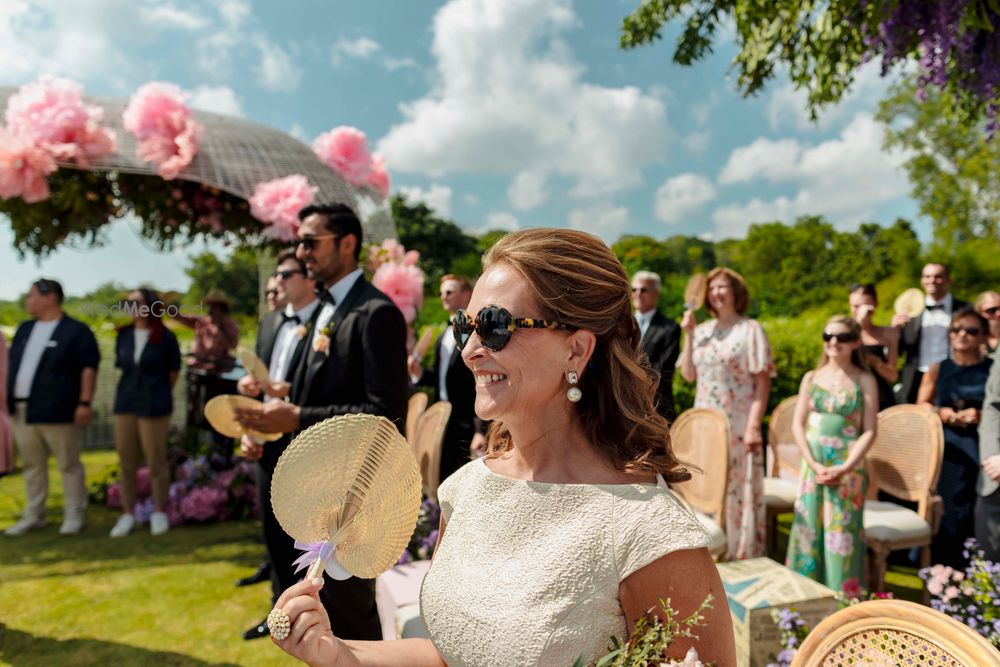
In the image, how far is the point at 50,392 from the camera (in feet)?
18.1

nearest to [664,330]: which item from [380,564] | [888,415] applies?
[888,415]

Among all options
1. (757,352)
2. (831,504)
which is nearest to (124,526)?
(757,352)

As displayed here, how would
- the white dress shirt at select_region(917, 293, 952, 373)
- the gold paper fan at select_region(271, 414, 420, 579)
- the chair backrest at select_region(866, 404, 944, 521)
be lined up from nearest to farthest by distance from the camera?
1. the gold paper fan at select_region(271, 414, 420, 579)
2. the chair backrest at select_region(866, 404, 944, 521)
3. the white dress shirt at select_region(917, 293, 952, 373)

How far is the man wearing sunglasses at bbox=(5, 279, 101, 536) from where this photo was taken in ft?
18.0

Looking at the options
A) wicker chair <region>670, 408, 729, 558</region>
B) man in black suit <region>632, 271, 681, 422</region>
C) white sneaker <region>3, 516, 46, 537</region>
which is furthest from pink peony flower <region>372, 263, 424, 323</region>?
white sneaker <region>3, 516, 46, 537</region>

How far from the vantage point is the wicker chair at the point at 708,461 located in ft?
11.9

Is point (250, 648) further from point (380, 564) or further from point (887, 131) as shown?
point (887, 131)

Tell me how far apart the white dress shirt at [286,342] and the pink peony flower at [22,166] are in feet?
8.52

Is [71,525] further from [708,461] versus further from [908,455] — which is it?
[908,455]

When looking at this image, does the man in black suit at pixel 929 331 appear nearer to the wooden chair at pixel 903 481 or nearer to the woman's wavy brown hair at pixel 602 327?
the wooden chair at pixel 903 481

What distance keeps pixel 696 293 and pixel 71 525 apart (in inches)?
231

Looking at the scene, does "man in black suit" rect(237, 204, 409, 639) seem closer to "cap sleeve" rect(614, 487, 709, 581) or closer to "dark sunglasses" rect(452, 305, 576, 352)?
"dark sunglasses" rect(452, 305, 576, 352)

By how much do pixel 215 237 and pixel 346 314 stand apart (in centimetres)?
418

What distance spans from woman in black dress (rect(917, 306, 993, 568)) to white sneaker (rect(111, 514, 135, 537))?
6592 millimetres
